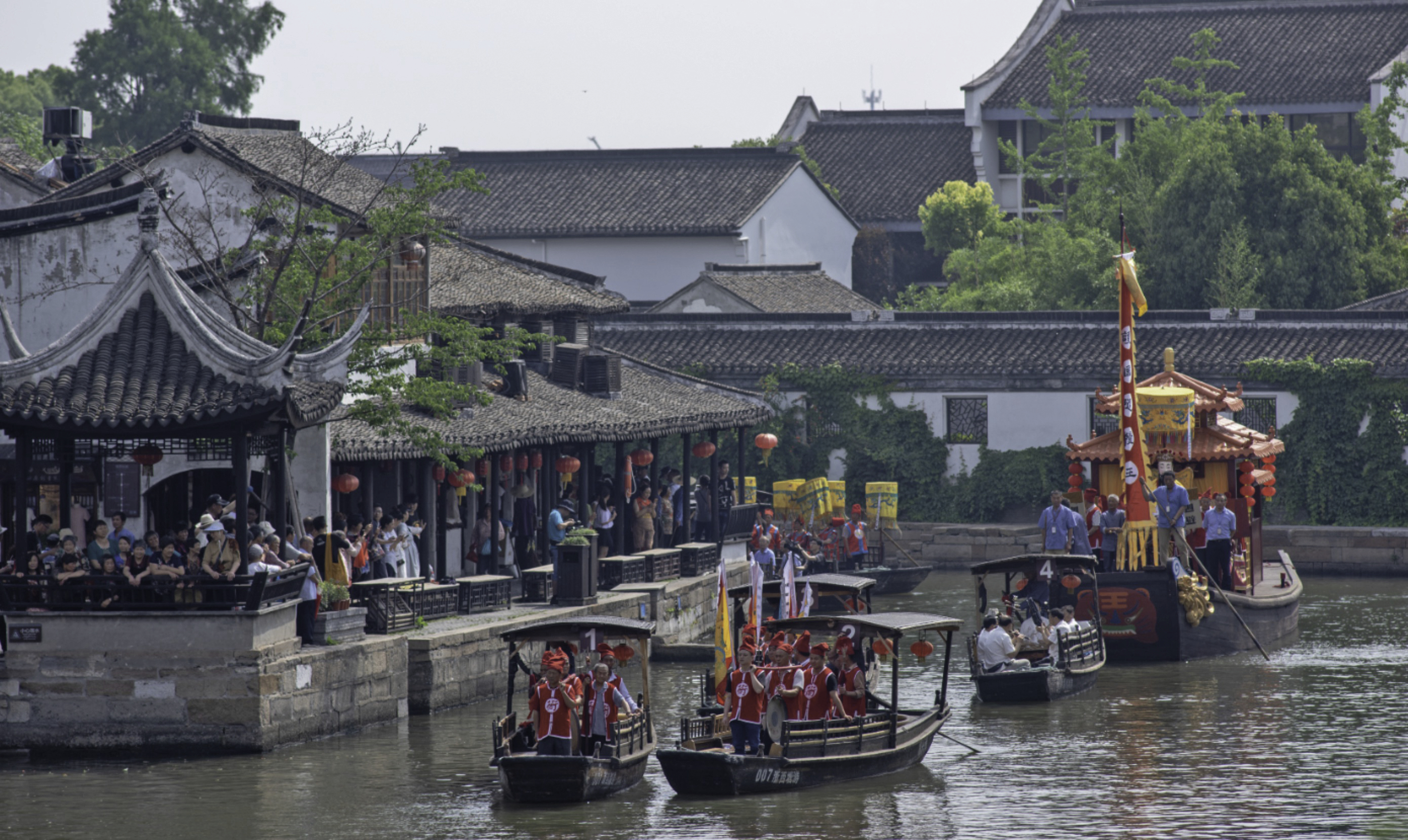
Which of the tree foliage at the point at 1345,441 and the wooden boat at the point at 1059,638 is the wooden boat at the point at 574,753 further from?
the tree foliage at the point at 1345,441

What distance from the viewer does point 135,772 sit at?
21781mm

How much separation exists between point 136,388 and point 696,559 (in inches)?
584

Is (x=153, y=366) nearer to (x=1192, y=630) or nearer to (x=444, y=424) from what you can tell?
(x=444, y=424)

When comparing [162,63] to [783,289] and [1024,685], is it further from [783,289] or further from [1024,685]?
[1024,685]

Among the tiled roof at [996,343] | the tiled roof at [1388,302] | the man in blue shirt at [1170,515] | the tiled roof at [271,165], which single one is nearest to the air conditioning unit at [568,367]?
the tiled roof at [271,165]

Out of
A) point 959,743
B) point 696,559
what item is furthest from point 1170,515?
point 696,559

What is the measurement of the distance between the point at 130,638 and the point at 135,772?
1.58 meters

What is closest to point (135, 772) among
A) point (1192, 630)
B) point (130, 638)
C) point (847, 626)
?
point (130, 638)

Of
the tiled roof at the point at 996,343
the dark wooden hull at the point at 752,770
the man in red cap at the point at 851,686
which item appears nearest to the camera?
the dark wooden hull at the point at 752,770

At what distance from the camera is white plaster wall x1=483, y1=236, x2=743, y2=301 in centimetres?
6022

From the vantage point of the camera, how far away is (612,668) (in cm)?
2206

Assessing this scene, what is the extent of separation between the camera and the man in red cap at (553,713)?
20281 mm

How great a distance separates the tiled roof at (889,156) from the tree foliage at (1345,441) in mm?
23053

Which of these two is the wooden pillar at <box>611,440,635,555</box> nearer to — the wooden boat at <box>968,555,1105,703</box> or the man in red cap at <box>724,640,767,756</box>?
the wooden boat at <box>968,555,1105,703</box>
